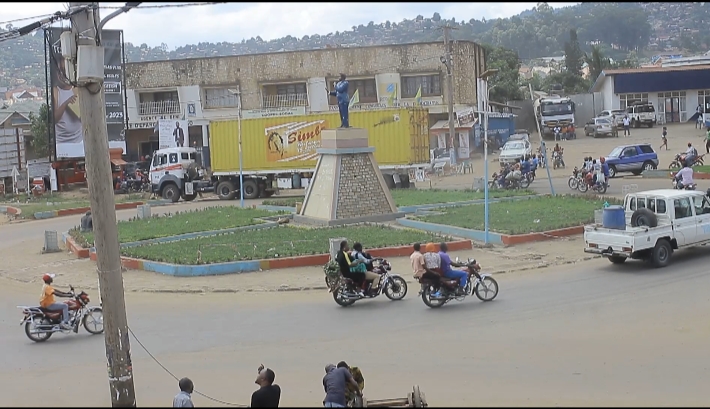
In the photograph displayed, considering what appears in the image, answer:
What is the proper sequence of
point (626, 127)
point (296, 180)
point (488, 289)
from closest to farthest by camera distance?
1. point (488, 289)
2. point (296, 180)
3. point (626, 127)

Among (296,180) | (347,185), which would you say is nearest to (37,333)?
(347,185)

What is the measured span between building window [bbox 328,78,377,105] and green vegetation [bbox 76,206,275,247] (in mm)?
27431

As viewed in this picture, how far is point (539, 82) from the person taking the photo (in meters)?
91.6

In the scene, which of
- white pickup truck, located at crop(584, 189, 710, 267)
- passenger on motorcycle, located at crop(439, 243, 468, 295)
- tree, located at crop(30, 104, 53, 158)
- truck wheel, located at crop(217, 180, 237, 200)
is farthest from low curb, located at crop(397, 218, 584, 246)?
tree, located at crop(30, 104, 53, 158)

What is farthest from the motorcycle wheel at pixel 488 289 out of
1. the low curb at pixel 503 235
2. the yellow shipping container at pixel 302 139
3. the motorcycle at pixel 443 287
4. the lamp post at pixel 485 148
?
the yellow shipping container at pixel 302 139

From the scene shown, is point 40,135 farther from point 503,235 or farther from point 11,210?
point 503,235

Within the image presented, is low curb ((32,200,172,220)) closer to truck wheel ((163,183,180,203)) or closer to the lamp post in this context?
truck wheel ((163,183,180,203))

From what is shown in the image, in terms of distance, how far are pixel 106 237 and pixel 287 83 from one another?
163ft

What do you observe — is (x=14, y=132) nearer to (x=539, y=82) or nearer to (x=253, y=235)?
(x=253, y=235)

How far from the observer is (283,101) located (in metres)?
59.1

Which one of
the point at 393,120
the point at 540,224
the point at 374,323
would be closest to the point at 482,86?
the point at 393,120

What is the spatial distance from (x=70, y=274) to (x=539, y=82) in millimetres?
76785

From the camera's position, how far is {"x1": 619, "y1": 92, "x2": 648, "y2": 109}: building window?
5999 centimetres

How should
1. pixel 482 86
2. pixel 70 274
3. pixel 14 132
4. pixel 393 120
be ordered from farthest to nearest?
pixel 482 86
pixel 14 132
pixel 393 120
pixel 70 274
